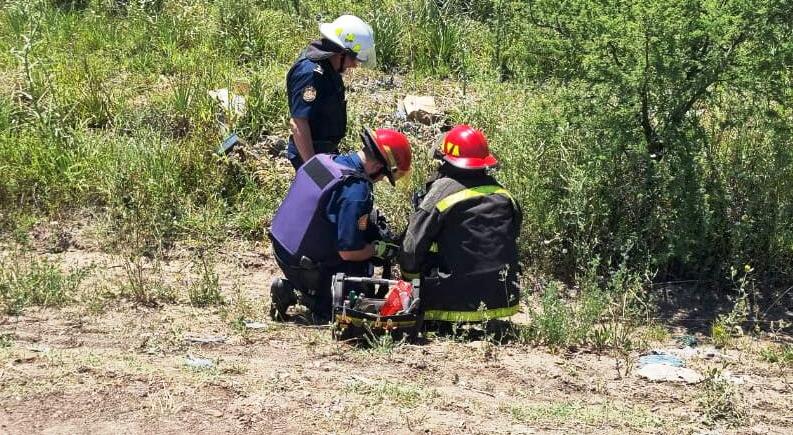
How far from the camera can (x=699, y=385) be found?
5.39 metres

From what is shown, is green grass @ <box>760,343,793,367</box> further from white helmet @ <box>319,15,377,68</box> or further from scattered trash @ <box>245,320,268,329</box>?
white helmet @ <box>319,15,377,68</box>

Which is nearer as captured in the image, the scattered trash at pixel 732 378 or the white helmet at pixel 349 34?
the scattered trash at pixel 732 378

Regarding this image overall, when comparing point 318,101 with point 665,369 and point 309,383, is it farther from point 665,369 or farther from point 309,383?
point 665,369

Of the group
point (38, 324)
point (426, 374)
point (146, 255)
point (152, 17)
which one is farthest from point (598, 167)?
point (152, 17)

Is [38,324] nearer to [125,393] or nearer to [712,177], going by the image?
[125,393]

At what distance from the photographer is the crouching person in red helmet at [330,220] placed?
5.75m

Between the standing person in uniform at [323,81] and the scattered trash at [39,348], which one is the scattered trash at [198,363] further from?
the standing person in uniform at [323,81]

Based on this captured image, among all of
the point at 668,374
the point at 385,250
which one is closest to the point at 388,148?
→ the point at 385,250

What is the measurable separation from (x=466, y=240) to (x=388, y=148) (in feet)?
2.26

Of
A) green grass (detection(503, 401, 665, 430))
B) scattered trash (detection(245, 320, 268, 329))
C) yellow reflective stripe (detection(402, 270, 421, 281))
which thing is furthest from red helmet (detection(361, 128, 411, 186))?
green grass (detection(503, 401, 665, 430))

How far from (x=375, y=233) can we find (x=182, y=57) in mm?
4373

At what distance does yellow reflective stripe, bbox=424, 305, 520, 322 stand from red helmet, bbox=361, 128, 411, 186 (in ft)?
2.86

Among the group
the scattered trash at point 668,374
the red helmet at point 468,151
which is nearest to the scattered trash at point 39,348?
the red helmet at point 468,151

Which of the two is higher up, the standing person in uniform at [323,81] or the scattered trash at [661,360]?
the standing person in uniform at [323,81]
